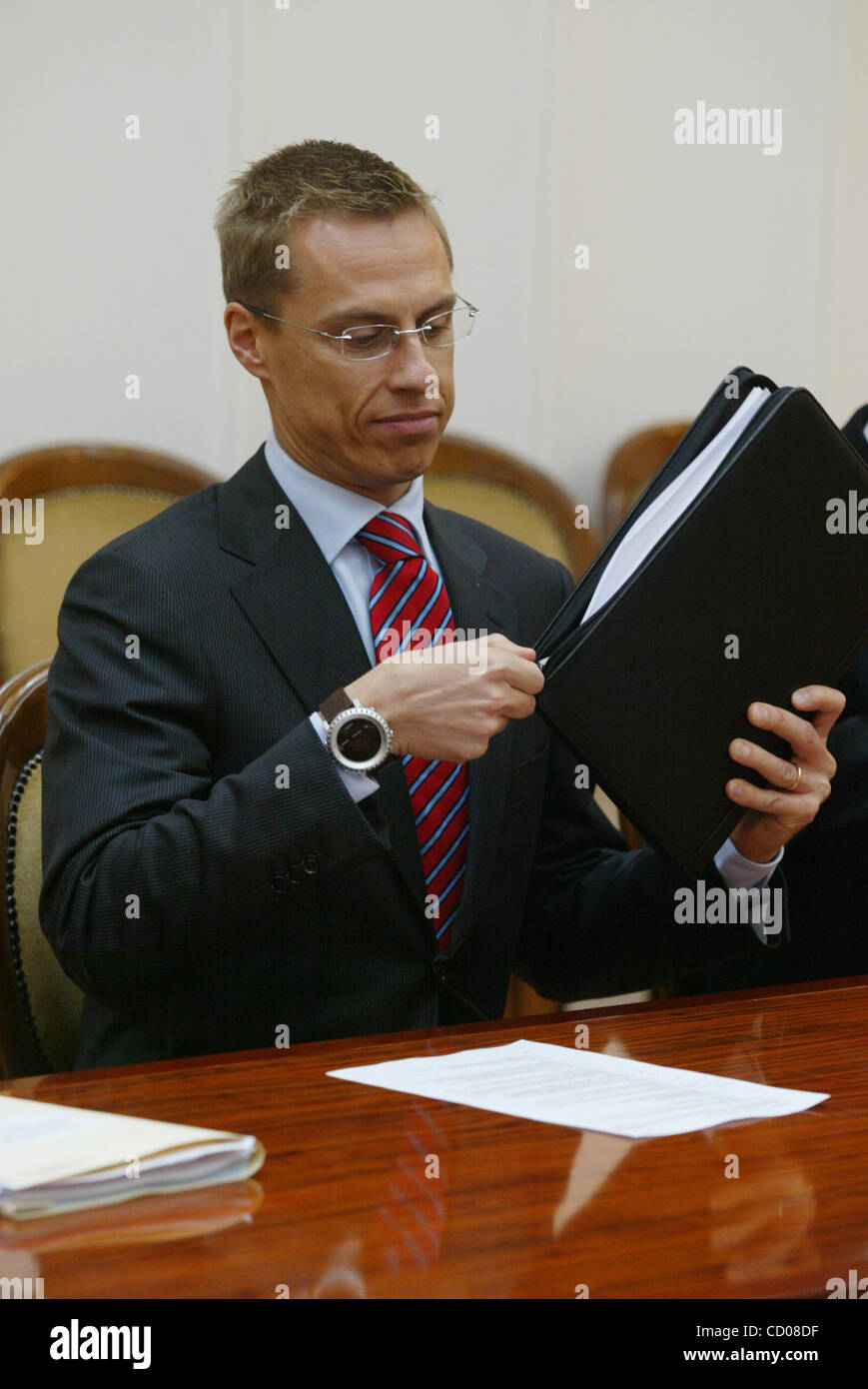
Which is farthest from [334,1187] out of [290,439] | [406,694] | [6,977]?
[290,439]

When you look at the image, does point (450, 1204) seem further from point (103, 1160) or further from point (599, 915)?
point (599, 915)

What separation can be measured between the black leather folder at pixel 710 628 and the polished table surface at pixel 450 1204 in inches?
10.8

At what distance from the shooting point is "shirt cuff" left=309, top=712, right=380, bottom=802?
1312 millimetres

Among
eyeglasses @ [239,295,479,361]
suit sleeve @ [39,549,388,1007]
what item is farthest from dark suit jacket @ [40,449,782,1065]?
eyeglasses @ [239,295,479,361]

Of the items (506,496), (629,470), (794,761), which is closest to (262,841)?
(794,761)

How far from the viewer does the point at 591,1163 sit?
2.85 ft

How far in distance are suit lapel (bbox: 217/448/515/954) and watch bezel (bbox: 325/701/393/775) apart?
0.48 feet

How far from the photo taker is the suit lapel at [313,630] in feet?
4.89

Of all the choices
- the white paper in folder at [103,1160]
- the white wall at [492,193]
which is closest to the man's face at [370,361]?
the white wall at [492,193]

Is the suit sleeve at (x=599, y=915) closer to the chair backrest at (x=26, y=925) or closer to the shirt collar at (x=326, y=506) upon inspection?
the shirt collar at (x=326, y=506)

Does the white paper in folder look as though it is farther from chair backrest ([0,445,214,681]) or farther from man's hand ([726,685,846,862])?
chair backrest ([0,445,214,681])

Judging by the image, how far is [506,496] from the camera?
245 centimetres
